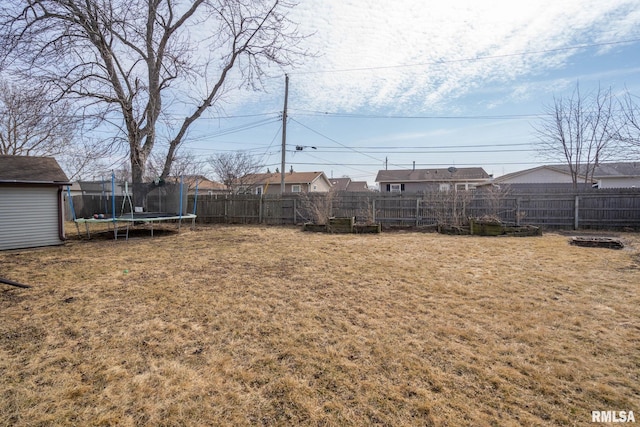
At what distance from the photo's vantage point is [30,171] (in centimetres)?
818

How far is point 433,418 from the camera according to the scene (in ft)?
5.68

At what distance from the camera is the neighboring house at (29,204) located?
303 inches

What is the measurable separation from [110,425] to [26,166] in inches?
394

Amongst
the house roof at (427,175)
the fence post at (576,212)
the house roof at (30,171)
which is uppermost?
the house roof at (427,175)

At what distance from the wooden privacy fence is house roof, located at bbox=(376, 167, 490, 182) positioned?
1602 centimetres

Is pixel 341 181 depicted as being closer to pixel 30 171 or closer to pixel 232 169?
pixel 232 169

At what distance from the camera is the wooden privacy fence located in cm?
1005

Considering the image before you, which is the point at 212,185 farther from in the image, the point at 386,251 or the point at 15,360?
the point at 15,360

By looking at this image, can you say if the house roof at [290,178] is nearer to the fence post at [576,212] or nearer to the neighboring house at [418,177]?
the neighboring house at [418,177]

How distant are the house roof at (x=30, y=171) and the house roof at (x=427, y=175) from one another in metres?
24.7

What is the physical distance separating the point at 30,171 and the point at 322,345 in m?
9.93

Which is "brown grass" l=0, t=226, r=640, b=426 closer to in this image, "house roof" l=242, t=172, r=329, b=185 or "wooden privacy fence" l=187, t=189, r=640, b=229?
"wooden privacy fence" l=187, t=189, r=640, b=229

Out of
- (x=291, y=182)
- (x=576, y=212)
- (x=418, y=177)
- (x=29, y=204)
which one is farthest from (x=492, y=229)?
(x=291, y=182)

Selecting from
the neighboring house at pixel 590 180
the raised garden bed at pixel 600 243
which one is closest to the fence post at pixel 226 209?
the raised garden bed at pixel 600 243
